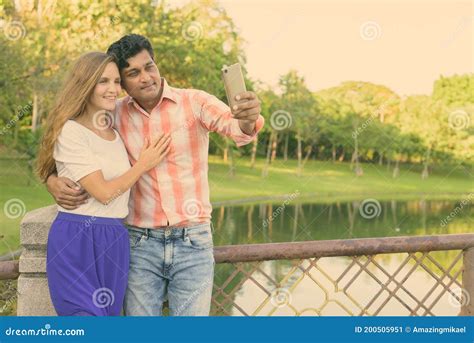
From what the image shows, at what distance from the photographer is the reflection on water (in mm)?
11395

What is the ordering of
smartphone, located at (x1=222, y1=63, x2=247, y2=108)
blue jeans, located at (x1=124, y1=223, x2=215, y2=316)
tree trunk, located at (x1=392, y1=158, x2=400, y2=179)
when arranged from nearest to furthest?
smartphone, located at (x1=222, y1=63, x2=247, y2=108) → blue jeans, located at (x1=124, y1=223, x2=215, y2=316) → tree trunk, located at (x1=392, y1=158, x2=400, y2=179)

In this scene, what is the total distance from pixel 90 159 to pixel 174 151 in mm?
372

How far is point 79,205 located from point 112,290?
0.40 m

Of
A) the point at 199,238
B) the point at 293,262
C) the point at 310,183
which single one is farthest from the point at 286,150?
the point at 199,238

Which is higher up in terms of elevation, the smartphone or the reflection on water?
the smartphone

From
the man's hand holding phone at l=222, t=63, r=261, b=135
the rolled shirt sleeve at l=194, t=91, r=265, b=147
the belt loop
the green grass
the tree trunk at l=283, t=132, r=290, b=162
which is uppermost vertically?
the man's hand holding phone at l=222, t=63, r=261, b=135

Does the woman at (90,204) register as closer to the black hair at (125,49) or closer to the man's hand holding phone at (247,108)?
the black hair at (125,49)

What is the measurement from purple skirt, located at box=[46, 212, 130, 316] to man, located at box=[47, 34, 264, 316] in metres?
0.11

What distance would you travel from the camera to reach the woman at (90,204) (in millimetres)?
2992

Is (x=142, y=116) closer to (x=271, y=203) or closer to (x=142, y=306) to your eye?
(x=142, y=306)

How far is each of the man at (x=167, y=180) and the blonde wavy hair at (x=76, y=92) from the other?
4.2 inches

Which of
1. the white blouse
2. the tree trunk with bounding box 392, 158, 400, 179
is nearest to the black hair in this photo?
the white blouse

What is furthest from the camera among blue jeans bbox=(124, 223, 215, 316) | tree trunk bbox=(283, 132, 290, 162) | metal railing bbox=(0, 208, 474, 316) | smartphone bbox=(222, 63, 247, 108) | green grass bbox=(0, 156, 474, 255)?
tree trunk bbox=(283, 132, 290, 162)

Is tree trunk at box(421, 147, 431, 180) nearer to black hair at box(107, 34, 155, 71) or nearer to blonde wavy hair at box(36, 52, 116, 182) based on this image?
black hair at box(107, 34, 155, 71)
